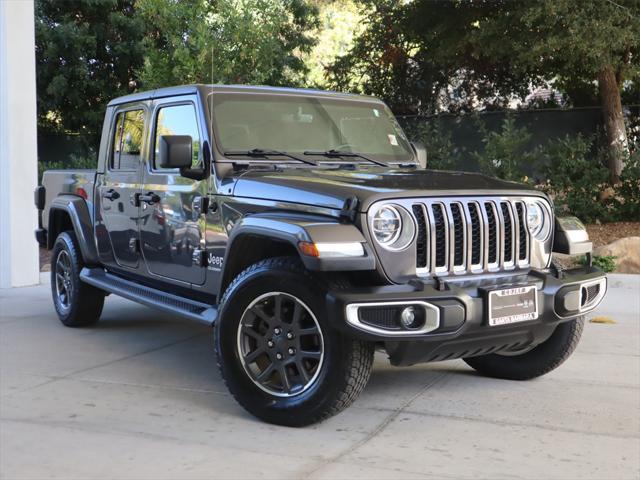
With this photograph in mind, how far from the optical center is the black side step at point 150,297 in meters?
5.27

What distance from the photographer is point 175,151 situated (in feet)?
16.7

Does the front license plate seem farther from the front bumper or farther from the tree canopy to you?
the tree canopy

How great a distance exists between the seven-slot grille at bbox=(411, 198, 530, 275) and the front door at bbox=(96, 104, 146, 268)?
2528mm

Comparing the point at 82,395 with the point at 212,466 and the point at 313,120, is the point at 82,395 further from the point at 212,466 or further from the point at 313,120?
the point at 313,120

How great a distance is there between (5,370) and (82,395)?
98cm

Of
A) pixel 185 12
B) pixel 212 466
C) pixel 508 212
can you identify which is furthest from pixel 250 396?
pixel 185 12

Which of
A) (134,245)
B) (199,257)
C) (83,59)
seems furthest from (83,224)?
(83,59)

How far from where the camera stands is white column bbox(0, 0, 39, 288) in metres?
9.38

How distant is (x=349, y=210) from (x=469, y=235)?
722 mm

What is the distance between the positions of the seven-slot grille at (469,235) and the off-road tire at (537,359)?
74 centimetres

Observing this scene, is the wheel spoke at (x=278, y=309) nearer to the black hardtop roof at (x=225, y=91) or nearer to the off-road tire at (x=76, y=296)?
the black hardtop roof at (x=225, y=91)

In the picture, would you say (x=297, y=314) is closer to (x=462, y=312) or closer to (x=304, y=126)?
(x=462, y=312)

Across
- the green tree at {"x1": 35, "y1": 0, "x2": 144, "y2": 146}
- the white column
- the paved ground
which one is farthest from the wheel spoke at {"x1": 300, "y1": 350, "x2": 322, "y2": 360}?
the green tree at {"x1": 35, "y1": 0, "x2": 144, "y2": 146}

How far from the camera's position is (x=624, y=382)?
18.4 ft
